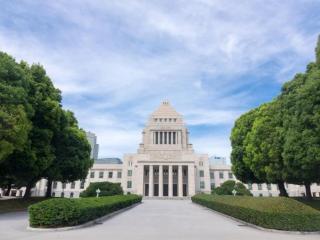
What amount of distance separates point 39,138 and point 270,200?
16530mm

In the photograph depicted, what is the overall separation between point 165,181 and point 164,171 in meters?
2.33

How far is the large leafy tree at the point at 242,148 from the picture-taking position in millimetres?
32812

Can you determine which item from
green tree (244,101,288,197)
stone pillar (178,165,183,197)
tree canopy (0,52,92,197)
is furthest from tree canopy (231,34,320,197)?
stone pillar (178,165,183,197)

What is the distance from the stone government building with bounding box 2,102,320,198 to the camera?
69.6m

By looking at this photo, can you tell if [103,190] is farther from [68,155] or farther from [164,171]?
[164,171]

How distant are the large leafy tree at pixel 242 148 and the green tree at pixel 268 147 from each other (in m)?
2.75

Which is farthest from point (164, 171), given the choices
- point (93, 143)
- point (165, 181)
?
Result: point (93, 143)

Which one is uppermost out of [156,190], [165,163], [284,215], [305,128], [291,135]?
[165,163]

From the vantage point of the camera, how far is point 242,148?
1276 inches

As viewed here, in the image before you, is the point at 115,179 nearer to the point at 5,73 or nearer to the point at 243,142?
the point at 243,142

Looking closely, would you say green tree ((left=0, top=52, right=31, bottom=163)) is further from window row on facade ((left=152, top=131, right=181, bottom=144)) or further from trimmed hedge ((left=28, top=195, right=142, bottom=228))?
window row on facade ((left=152, top=131, right=181, bottom=144))

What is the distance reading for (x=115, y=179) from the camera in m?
81.4

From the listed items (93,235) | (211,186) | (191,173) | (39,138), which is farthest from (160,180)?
(93,235)

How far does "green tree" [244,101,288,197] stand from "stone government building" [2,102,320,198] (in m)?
40.8
